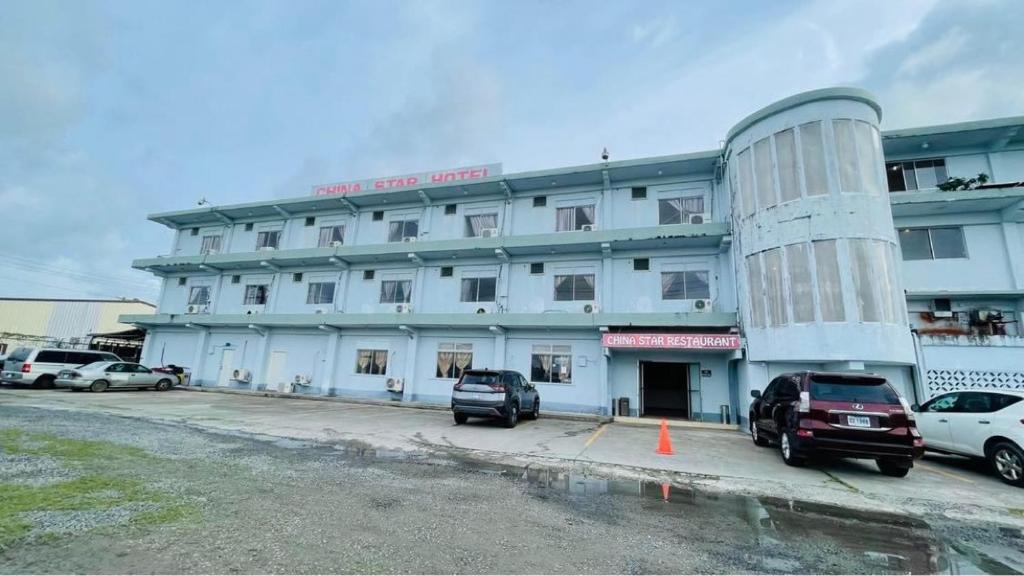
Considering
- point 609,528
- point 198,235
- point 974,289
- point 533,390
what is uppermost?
point 198,235

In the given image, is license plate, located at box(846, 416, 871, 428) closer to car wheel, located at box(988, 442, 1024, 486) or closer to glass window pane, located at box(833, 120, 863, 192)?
car wheel, located at box(988, 442, 1024, 486)

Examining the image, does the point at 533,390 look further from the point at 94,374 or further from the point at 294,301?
the point at 94,374

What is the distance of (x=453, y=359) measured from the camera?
64.5 ft

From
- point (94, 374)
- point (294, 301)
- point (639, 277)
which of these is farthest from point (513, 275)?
point (94, 374)

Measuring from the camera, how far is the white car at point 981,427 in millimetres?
7391

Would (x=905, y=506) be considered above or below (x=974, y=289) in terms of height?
below

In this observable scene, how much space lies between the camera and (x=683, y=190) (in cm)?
1809

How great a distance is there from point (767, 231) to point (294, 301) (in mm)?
23092

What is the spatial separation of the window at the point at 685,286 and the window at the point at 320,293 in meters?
17.2

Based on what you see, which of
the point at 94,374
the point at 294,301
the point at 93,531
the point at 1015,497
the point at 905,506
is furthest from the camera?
the point at 294,301

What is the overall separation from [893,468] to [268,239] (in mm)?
28603

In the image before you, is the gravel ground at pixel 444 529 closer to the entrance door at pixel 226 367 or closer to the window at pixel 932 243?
the window at pixel 932 243

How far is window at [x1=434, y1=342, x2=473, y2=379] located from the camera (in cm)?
1939

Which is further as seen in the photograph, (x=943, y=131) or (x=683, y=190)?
(x=683, y=190)
